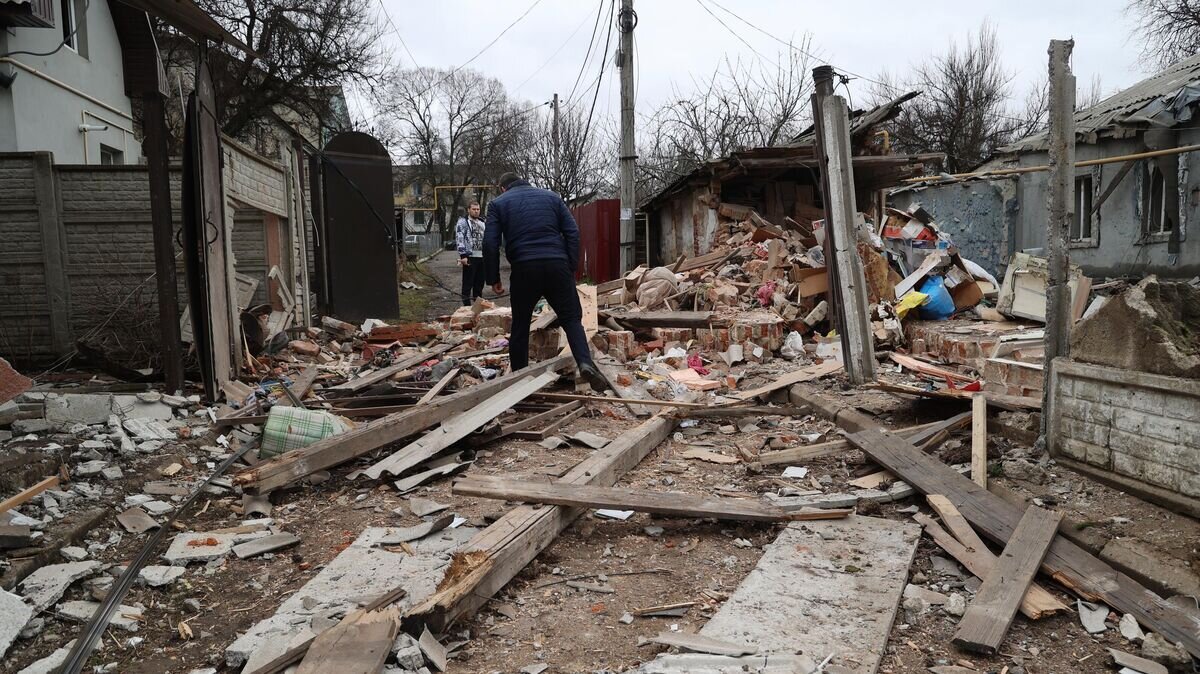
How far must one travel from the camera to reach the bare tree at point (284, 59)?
1838 centimetres

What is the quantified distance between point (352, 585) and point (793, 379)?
4692 mm

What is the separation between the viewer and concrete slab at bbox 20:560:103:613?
113 inches

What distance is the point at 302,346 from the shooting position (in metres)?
8.76

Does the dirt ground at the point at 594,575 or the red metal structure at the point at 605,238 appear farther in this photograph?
the red metal structure at the point at 605,238

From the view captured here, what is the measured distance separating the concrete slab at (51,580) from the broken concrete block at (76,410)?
→ 2.19m

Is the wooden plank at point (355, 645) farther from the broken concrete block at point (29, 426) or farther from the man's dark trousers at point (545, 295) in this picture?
the man's dark trousers at point (545, 295)

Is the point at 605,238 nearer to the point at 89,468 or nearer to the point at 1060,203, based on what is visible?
the point at 1060,203

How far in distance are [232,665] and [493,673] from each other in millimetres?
850

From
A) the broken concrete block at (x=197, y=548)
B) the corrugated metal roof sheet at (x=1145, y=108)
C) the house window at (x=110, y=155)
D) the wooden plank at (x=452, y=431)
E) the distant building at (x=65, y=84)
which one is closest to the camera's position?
the broken concrete block at (x=197, y=548)

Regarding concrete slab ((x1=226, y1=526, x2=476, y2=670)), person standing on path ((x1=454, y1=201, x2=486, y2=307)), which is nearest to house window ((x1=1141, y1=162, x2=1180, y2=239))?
person standing on path ((x1=454, y1=201, x2=486, y2=307))

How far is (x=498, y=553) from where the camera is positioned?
2.95 m

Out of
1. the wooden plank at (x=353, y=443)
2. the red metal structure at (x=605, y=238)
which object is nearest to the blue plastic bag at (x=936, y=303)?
the wooden plank at (x=353, y=443)

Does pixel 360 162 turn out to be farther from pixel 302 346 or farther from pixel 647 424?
pixel 647 424

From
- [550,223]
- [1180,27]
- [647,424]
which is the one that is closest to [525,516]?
[647,424]
